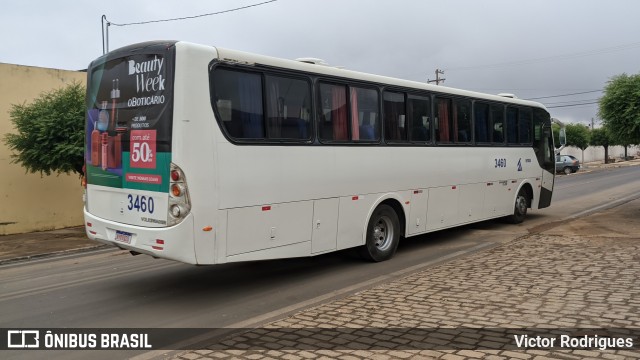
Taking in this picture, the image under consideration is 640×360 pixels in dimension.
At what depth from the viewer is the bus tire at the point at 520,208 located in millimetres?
12594

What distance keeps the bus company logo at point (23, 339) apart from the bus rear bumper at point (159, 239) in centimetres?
138

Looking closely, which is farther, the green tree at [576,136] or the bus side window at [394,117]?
the green tree at [576,136]

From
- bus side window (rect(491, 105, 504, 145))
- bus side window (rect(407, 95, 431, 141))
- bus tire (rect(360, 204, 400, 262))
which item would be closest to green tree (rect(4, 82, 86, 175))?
bus tire (rect(360, 204, 400, 262))

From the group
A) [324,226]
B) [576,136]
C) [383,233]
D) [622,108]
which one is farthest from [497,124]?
[576,136]

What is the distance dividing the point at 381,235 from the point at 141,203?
4118 mm

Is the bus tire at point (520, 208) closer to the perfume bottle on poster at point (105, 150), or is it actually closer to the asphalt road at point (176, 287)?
the asphalt road at point (176, 287)

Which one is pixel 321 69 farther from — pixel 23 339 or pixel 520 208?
pixel 520 208

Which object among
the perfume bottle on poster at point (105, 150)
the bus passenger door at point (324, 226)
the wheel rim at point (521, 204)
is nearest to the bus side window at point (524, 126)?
the wheel rim at point (521, 204)

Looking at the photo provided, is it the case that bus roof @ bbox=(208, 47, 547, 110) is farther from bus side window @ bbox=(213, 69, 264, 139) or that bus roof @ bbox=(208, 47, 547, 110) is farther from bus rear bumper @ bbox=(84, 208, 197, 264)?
bus rear bumper @ bbox=(84, 208, 197, 264)

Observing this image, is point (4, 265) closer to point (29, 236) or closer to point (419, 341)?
point (29, 236)

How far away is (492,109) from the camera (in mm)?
11344

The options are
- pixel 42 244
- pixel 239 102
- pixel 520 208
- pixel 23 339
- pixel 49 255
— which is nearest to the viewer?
pixel 23 339

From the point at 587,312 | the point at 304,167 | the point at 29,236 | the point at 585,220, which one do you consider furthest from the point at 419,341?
the point at 29,236

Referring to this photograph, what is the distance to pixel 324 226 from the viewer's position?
24.1 feet
